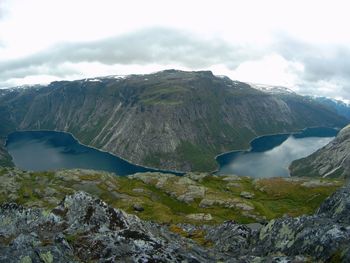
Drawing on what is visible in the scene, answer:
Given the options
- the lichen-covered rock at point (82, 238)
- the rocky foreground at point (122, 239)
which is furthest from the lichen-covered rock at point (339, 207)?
the lichen-covered rock at point (82, 238)

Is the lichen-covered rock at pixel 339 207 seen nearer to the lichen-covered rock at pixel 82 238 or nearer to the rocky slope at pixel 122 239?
the rocky slope at pixel 122 239

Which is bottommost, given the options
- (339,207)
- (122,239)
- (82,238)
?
(339,207)

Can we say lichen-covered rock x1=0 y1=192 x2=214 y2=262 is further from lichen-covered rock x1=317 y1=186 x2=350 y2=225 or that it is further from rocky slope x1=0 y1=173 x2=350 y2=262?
lichen-covered rock x1=317 y1=186 x2=350 y2=225

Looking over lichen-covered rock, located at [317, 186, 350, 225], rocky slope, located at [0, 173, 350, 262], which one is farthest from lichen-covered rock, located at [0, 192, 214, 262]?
lichen-covered rock, located at [317, 186, 350, 225]

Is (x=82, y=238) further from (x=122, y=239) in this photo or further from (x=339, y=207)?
(x=339, y=207)

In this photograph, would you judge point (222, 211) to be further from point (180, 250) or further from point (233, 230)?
point (180, 250)

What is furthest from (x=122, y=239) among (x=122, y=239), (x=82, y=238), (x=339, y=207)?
(x=339, y=207)

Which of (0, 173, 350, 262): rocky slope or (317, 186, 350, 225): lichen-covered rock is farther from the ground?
(0, 173, 350, 262): rocky slope

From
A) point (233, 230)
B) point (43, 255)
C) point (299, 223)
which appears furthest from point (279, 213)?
point (43, 255)
